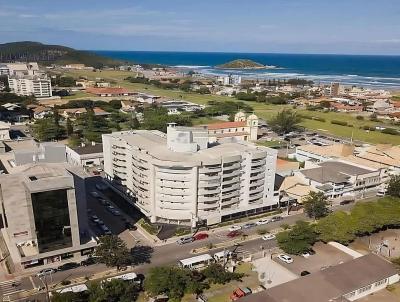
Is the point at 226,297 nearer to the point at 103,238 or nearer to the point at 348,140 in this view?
the point at 103,238

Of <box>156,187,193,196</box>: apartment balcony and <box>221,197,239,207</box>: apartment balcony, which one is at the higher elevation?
<box>156,187,193,196</box>: apartment balcony

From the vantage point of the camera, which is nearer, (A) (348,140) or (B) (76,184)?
(B) (76,184)

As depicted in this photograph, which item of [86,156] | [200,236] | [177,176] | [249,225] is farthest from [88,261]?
[86,156]

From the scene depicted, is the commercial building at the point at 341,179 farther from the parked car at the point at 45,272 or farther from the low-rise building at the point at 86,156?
the parked car at the point at 45,272

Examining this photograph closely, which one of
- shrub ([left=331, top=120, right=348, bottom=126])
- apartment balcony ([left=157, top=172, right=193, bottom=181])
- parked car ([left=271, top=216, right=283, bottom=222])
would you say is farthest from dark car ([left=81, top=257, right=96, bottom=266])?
shrub ([left=331, top=120, right=348, bottom=126])

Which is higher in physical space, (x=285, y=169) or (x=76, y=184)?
(x=76, y=184)

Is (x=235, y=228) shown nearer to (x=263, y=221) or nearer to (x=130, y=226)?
(x=263, y=221)

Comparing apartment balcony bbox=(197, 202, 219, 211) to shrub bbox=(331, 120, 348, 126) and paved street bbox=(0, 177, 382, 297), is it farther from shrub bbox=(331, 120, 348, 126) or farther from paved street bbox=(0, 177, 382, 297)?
shrub bbox=(331, 120, 348, 126)

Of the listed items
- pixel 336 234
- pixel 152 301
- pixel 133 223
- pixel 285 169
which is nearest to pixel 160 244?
pixel 133 223
